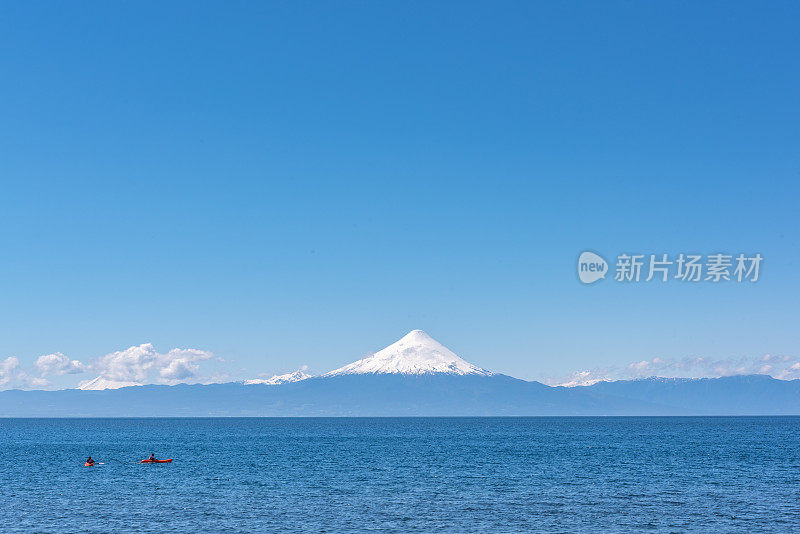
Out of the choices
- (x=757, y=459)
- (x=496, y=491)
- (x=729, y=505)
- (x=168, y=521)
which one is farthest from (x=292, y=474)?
(x=757, y=459)

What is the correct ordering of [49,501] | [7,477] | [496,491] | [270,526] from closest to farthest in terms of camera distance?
1. [270,526]
2. [49,501]
3. [496,491]
4. [7,477]

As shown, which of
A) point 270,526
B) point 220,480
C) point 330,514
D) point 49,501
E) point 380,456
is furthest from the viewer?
point 380,456

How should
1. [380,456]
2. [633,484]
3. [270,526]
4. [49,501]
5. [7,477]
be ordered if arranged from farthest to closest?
[380,456]
[7,477]
[633,484]
[49,501]
[270,526]

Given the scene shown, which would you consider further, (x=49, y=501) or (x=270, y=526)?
(x=49, y=501)

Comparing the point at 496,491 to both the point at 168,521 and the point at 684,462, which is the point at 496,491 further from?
the point at 684,462

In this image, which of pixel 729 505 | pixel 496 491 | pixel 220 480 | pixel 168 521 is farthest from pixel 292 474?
pixel 729 505

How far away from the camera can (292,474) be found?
95688mm

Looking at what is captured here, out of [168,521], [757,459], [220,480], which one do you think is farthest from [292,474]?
[757,459]

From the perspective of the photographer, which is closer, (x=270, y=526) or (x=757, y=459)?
Result: (x=270, y=526)

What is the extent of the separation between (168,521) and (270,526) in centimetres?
852

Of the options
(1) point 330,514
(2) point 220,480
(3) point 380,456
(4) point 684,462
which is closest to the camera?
(1) point 330,514

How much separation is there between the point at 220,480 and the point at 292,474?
10335mm

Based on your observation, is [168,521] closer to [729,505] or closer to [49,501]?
[49,501]

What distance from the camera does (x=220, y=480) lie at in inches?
3479
